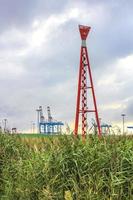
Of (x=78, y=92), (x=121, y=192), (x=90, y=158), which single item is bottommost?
(x=121, y=192)

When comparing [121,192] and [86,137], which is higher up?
[86,137]

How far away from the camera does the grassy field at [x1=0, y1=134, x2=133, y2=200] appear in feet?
39.4

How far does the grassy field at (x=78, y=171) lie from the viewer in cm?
1201

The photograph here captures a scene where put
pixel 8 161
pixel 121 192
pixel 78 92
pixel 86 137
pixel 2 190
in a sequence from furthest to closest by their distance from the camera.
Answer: pixel 78 92, pixel 8 161, pixel 2 190, pixel 86 137, pixel 121 192

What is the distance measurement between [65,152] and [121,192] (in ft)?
6.69

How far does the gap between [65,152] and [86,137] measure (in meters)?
0.84

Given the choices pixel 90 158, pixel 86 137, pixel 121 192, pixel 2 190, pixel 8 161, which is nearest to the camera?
pixel 121 192

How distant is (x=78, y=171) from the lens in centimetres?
1259

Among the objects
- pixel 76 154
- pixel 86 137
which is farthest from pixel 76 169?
pixel 86 137

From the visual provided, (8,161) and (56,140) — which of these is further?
(8,161)

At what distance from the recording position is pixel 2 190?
1638cm

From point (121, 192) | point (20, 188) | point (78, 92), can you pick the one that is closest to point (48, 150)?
point (20, 188)

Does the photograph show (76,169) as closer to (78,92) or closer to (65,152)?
(65,152)

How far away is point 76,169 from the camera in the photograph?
12.8 meters
